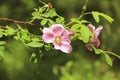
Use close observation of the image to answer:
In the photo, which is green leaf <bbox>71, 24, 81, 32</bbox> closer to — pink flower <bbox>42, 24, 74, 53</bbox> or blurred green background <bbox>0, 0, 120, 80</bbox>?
pink flower <bbox>42, 24, 74, 53</bbox>

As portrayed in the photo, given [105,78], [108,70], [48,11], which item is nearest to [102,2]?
[108,70]

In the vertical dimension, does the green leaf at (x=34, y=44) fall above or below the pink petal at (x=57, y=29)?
below

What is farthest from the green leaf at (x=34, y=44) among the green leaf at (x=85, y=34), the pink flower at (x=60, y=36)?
the green leaf at (x=85, y=34)

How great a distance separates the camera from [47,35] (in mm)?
1546

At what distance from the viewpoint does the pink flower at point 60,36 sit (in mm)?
1555

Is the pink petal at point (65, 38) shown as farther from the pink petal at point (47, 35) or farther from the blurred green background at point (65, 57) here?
the blurred green background at point (65, 57)

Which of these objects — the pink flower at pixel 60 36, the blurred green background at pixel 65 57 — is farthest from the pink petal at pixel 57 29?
the blurred green background at pixel 65 57

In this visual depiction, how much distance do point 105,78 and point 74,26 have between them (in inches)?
79.1

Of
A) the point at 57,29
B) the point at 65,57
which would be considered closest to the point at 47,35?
the point at 57,29

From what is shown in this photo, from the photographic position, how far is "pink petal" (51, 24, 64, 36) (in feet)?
5.12

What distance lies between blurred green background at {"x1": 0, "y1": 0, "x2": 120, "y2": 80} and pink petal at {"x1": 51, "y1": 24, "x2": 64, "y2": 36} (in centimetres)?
180

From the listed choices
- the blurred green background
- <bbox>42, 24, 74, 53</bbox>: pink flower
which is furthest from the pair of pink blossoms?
the blurred green background

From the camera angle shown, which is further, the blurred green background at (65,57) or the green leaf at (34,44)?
the blurred green background at (65,57)

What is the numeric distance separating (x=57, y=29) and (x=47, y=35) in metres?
0.04
